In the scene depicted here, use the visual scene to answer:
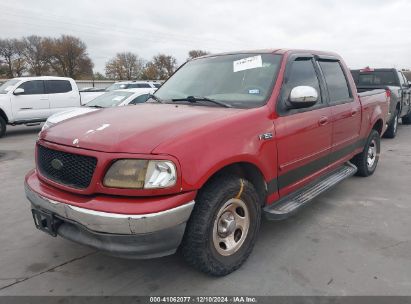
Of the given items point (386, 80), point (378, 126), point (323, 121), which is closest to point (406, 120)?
point (386, 80)

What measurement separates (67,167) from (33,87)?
1057 centimetres

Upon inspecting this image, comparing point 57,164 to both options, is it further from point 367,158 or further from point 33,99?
point 33,99

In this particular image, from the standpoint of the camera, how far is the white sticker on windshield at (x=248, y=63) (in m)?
3.67

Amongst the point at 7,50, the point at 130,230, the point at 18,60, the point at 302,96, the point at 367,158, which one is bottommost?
the point at 367,158

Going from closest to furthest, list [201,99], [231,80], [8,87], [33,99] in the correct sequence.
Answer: [201,99], [231,80], [8,87], [33,99]

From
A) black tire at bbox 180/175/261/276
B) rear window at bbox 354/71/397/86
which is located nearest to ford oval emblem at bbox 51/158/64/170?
black tire at bbox 180/175/261/276

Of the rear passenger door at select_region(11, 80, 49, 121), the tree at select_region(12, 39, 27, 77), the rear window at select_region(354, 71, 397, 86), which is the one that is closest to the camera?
the rear window at select_region(354, 71, 397, 86)

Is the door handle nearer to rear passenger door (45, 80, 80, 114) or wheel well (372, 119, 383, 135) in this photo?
wheel well (372, 119, 383, 135)

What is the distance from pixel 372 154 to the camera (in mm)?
5902

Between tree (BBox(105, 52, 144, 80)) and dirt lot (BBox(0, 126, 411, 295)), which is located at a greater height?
tree (BBox(105, 52, 144, 80))

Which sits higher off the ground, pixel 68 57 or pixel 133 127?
pixel 68 57

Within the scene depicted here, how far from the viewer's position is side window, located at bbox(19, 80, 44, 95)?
38.5ft

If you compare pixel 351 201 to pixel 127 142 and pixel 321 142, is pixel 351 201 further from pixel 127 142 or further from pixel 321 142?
pixel 127 142

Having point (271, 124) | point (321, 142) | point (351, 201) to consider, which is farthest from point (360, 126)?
point (271, 124)
